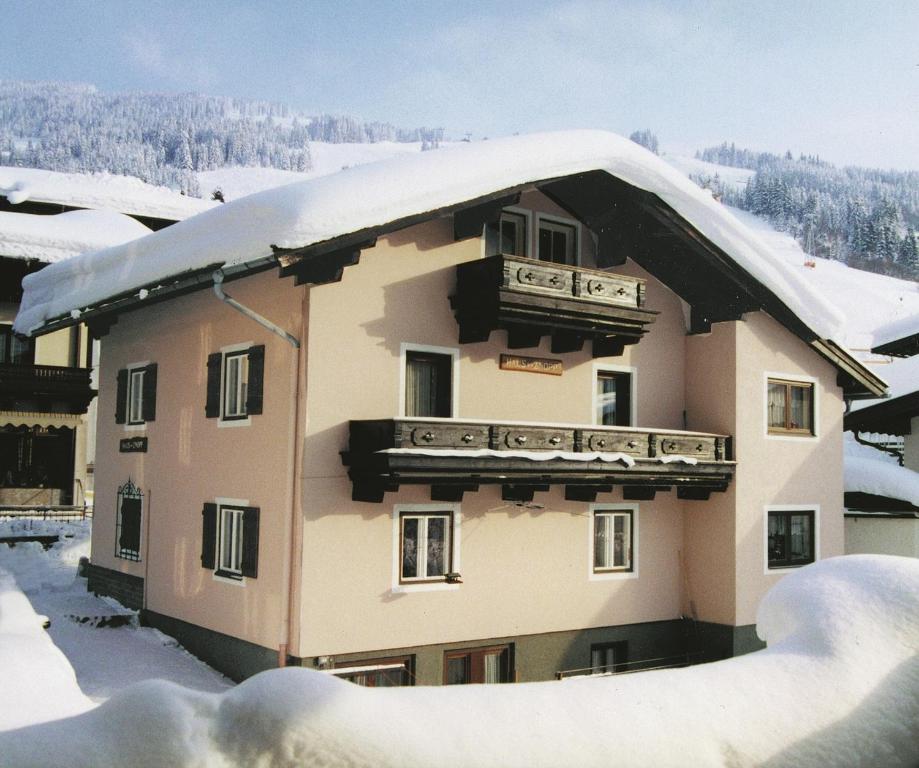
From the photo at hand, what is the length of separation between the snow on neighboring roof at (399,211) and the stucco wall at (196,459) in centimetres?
130

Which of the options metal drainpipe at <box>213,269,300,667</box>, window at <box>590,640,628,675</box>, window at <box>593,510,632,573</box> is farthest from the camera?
window at <box>593,510,632,573</box>

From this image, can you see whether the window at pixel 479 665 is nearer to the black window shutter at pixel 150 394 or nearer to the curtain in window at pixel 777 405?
the curtain in window at pixel 777 405

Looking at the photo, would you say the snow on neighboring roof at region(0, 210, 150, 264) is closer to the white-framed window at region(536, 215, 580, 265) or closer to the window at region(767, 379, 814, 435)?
the white-framed window at region(536, 215, 580, 265)

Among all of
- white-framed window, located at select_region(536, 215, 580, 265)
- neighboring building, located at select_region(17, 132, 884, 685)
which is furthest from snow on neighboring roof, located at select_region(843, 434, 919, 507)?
white-framed window, located at select_region(536, 215, 580, 265)

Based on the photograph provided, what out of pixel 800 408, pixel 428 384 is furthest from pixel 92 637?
pixel 800 408

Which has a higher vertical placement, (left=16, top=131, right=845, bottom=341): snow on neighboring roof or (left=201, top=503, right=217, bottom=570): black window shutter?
(left=16, top=131, right=845, bottom=341): snow on neighboring roof

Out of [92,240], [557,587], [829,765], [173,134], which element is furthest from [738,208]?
[829,765]

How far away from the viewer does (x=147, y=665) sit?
15250 mm

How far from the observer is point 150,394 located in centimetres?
1839

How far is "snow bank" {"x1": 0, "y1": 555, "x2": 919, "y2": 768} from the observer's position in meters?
3.32

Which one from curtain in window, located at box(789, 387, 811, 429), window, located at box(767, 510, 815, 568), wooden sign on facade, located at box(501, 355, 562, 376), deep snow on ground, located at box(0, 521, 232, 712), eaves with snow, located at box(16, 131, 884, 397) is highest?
eaves with snow, located at box(16, 131, 884, 397)

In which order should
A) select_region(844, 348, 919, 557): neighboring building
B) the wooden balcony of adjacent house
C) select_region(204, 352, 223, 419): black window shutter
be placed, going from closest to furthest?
the wooden balcony of adjacent house → select_region(204, 352, 223, 419): black window shutter → select_region(844, 348, 919, 557): neighboring building

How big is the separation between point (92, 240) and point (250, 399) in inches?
794

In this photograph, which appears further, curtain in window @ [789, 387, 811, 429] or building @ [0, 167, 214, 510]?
building @ [0, 167, 214, 510]
